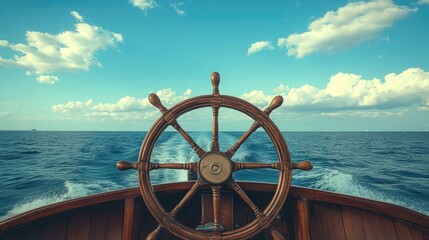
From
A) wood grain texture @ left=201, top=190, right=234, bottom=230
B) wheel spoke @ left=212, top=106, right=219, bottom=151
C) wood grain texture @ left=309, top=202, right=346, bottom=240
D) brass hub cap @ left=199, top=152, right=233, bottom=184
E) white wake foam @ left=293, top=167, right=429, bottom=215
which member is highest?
wheel spoke @ left=212, top=106, right=219, bottom=151

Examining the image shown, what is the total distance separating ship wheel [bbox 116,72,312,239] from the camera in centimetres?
105

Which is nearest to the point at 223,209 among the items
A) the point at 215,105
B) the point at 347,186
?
the point at 215,105

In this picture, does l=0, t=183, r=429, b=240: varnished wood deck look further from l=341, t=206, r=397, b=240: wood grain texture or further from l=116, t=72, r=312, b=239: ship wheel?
l=116, t=72, r=312, b=239: ship wheel

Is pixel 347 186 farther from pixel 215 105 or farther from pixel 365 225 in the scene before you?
pixel 215 105

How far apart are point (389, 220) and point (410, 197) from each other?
16.6 ft

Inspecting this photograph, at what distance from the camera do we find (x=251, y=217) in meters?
1.44

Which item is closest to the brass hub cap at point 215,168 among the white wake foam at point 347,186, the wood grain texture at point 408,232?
the wood grain texture at point 408,232

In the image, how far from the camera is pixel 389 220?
1.21m

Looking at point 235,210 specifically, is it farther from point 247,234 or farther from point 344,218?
point 344,218

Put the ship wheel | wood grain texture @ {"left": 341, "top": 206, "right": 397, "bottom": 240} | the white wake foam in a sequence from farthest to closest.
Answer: the white wake foam → wood grain texture @ {"left": 341, "top": 206, "right": 397, "bottom": 240} → the ship wheel

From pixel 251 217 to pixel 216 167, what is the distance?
22.2 inches

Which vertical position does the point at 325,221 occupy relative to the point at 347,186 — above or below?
above

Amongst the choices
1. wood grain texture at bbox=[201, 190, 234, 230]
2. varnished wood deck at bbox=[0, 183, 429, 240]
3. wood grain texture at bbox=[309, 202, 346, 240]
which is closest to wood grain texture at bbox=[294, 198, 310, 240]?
varnished wood deck at bbox=[0, 183, 429, 240]

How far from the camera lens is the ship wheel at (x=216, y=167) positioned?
1.05 m
